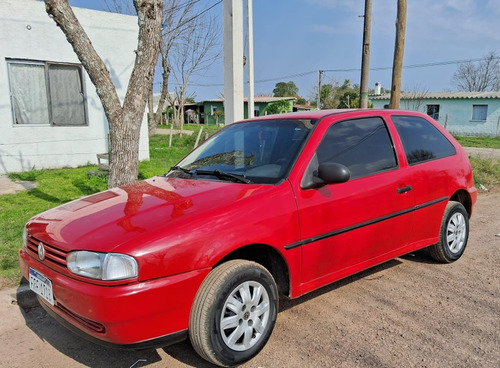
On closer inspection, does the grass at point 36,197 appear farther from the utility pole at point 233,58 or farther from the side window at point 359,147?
the side window at point 359,147

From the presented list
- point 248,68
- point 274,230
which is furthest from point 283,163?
point 248,68

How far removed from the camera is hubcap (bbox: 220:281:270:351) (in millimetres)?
2658

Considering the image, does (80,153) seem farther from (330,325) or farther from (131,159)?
(330,325)

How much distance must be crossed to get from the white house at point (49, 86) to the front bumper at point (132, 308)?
8147 millimetres

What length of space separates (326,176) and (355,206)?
474 mm

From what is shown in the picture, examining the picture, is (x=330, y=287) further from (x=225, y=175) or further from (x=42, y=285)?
(x=42, y=285)

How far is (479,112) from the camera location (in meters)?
30.9

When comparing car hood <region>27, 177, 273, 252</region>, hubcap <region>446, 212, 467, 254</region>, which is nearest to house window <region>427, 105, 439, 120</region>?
hubcap <region>446, 212, 467, 254</region>

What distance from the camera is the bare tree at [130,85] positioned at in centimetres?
524

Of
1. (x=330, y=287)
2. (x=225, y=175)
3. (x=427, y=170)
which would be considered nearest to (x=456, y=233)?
(x=427, y=170)

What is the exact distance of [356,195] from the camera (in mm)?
3389

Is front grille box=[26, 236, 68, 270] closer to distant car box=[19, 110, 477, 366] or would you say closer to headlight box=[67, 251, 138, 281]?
distant car box=[19, 110, 477, 366]

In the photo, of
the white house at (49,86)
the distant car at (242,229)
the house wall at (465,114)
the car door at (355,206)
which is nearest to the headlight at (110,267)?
the distant car at (242,229)

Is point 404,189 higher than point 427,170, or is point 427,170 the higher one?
point 427,170
